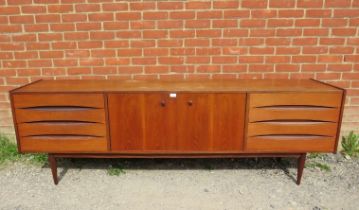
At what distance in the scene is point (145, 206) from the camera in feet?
7.46

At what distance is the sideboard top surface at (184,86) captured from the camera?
87.8 inches

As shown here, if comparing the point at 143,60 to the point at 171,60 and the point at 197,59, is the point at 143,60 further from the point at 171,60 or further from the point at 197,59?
the point at 197,59

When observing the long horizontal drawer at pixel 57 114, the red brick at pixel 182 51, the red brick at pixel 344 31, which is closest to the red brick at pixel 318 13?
the red brick at pixel 344 31

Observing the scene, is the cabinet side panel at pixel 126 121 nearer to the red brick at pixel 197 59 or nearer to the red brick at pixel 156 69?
the red brick at pixel 156 69

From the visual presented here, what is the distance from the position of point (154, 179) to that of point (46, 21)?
5.91 feet

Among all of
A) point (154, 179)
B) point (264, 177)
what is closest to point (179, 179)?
point (154, 179)

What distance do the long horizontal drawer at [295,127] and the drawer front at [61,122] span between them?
1.23 metres

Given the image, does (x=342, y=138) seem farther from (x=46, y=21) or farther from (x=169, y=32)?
(x=46, y=21)

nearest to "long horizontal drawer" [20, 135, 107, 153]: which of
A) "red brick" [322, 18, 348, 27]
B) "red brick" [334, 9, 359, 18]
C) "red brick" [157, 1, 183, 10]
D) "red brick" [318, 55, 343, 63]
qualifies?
"red brick" [157, 1, 183, 10]

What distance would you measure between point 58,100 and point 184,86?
1.01m

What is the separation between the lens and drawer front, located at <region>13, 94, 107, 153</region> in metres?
2.23

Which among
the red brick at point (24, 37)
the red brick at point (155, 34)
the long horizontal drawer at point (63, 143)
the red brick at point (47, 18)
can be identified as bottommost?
the long horizontal drawer at point (63, 143)

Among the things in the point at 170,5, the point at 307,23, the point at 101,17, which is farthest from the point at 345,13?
the point at 101,17

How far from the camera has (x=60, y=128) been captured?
2.30 meters
